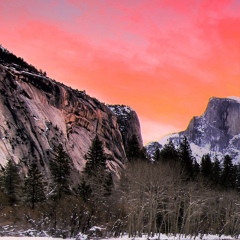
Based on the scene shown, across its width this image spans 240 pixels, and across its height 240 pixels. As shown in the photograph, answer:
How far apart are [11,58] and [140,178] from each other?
252 feet

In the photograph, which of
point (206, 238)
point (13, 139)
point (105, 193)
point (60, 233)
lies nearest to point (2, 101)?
point (13, 139)

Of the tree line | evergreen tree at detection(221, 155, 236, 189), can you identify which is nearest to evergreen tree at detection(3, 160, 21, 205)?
the tree line

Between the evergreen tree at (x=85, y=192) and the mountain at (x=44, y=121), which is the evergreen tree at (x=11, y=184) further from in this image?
the mountain at (x=44, y=121)

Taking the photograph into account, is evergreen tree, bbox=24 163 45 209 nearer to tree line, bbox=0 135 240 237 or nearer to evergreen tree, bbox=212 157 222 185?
tree line, bbox=0 135 240 237

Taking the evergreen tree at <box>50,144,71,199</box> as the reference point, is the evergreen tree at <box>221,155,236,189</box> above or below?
above

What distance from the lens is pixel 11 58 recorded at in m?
109

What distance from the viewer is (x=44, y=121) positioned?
8956cm

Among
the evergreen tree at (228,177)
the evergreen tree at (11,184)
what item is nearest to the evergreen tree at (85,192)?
the evergreen tree at (11,184)

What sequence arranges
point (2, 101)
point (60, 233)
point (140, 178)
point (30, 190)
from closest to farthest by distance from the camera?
point (60, 233), point (140, 178), point (30, 190), point (2, 101)

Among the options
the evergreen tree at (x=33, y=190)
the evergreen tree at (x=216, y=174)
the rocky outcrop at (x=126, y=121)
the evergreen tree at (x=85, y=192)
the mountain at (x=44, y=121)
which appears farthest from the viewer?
the rocky outcrop at (x=126, y=121)

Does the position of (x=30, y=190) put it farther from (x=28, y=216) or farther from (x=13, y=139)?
(x=13, y=139)

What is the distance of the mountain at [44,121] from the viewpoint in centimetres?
7788

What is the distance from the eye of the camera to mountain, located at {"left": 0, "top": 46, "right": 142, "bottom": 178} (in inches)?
3066

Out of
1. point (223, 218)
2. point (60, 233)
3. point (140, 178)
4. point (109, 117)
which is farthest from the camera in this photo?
point (109, 117)
